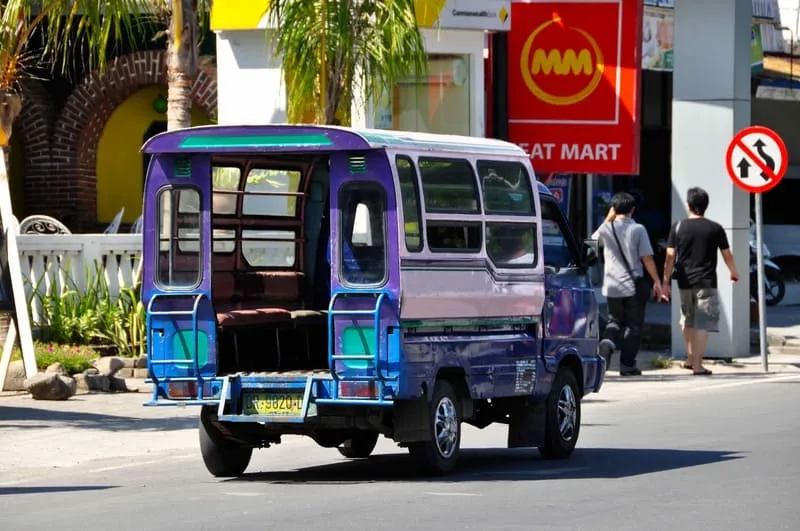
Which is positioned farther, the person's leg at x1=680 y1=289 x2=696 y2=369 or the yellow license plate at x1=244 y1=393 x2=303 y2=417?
the person's leg at x1=680 y1=289 x2=696 y2=369

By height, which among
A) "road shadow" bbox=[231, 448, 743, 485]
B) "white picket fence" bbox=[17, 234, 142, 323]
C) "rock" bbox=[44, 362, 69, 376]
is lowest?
"road shadow" bbox=[231, 448, 743, 485]

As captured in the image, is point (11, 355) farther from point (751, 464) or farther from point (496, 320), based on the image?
point (751, 464)

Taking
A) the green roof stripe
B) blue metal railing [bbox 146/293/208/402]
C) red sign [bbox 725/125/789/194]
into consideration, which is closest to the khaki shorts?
red sign [bbox 725/125/789/194]

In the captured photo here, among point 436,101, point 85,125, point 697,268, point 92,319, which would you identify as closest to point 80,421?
point 92,319

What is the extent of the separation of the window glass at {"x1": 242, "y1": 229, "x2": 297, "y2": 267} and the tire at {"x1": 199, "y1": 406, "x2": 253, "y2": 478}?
1555mm

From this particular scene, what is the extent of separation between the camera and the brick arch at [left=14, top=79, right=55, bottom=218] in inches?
1097

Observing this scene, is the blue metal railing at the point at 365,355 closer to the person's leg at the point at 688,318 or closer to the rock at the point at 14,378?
the rock at the point at 14,378

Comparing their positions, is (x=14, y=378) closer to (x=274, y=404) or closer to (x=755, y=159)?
(x=274, y=404)

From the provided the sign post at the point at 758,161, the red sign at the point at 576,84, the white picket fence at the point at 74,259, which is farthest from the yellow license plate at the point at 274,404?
the red sign at the point at 576,84

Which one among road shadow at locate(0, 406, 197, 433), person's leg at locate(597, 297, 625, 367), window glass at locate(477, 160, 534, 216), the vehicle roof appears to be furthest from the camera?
person's leg at locate(597, 297, 625, 367)

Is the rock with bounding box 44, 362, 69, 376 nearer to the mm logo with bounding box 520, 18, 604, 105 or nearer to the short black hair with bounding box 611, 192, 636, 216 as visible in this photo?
the short black hair with bounding box 611, 192, 636, 216

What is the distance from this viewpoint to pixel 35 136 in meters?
28.0

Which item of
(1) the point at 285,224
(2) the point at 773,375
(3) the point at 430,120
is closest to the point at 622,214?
(2) the point at 773,375

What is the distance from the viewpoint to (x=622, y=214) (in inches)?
824
